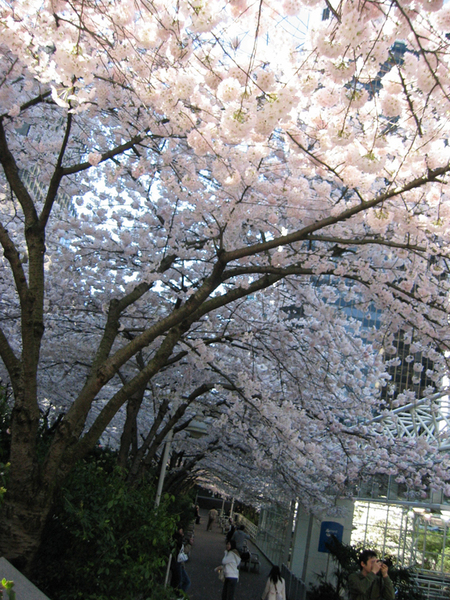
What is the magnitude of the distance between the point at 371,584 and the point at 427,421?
288 inches

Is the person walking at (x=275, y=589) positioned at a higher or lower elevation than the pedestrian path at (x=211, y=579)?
higher

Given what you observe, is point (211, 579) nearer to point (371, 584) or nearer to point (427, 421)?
point (427, 421)

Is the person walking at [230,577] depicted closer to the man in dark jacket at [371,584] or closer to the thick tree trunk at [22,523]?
the man in dark jacket at [371,584]

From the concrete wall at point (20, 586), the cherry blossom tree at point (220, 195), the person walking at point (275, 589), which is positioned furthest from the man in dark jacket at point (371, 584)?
the concrete wall at point (20, 586)

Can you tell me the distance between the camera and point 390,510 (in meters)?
14.3

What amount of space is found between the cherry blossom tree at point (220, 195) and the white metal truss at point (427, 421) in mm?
731

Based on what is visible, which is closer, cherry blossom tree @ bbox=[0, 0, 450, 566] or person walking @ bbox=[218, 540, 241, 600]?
cherry blossom tree @ bbox=[0, 0, 450, 566]

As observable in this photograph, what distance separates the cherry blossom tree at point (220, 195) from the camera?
3.28 metres

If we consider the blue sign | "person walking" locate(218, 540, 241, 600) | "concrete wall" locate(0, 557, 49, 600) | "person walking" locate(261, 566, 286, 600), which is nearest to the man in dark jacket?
"person walking" locate(261, 566, 286, 600)

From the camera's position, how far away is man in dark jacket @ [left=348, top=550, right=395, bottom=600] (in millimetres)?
5859

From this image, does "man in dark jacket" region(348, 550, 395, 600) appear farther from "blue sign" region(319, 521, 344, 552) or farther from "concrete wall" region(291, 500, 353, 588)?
"blue sign" region(319, 521, 344, 552)

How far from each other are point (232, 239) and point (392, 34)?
9.35 ft

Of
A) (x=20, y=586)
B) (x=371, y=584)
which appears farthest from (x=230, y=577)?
(x=20, y=586)

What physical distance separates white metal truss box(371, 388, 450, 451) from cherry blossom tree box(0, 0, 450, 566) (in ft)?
2.40
